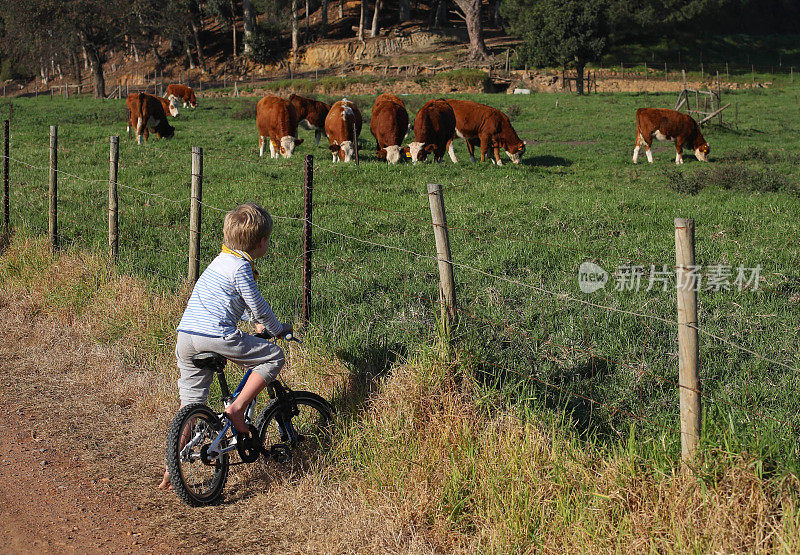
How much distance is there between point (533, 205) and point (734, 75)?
161 ft

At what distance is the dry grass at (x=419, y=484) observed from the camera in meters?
3.22

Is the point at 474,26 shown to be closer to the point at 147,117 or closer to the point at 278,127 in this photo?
the point at 147,117

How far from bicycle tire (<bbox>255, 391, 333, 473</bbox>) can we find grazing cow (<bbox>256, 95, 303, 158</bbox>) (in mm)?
14527

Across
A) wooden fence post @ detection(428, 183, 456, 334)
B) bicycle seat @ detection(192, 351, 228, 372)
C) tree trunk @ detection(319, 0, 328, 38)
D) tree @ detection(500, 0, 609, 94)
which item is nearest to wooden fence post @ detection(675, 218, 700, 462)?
wooden fence post @ detection(428, 183, 456, 334)

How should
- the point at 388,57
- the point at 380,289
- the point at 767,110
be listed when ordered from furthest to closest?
the point at 388,57 < the point at 767,110 < the point at 380,289

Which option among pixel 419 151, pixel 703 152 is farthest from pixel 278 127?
pixel 703 152

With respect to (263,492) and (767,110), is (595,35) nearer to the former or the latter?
(767,110)

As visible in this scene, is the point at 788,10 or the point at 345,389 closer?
the point at 345,389

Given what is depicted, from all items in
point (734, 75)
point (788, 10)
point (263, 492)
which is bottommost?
point (263, 492)

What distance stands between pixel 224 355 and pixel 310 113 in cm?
1762

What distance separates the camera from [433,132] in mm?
18781

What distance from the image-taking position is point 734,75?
54.2 meters

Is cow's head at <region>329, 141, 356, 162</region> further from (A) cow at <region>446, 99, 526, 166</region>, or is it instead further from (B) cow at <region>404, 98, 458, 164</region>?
(A) cow at <region>446, 99, 526, 166</region>

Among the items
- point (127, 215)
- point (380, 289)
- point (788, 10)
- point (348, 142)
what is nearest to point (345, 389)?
point (380, 289)
